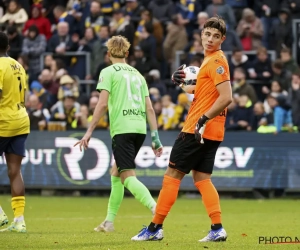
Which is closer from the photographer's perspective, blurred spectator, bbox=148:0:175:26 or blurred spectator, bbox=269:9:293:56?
blurred spectator, bbox=269:9:293:56

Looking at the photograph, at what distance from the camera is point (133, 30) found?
23359mm

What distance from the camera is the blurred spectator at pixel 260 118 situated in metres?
19.6

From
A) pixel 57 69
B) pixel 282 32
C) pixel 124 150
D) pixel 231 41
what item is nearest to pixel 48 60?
pixel 57 69

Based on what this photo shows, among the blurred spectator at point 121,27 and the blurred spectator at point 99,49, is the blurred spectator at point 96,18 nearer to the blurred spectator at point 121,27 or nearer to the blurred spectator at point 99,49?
the blurred spectator at point 121,27

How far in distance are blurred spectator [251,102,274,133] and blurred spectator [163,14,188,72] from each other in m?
4.05

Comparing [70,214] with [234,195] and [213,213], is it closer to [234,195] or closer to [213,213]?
[234,195]

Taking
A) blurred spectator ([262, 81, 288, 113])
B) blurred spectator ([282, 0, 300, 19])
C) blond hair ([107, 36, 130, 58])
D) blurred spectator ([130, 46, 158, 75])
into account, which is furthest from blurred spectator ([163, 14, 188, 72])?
blond hair ([107, 36, 130, 58])

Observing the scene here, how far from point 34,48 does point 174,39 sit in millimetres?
3996

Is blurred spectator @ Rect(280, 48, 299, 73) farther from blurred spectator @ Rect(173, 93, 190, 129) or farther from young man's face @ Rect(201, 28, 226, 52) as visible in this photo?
young man's face @ Rect(201, 28, 226, 52)

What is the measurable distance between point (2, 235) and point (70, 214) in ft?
15.1

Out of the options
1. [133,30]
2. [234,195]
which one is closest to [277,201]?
[234,195]

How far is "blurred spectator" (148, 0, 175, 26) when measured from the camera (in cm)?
2407

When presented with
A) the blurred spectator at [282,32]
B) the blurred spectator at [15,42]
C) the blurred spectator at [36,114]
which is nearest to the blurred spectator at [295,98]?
the blurred spectator at [282,32]

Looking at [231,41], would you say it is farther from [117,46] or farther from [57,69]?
[117,46]
